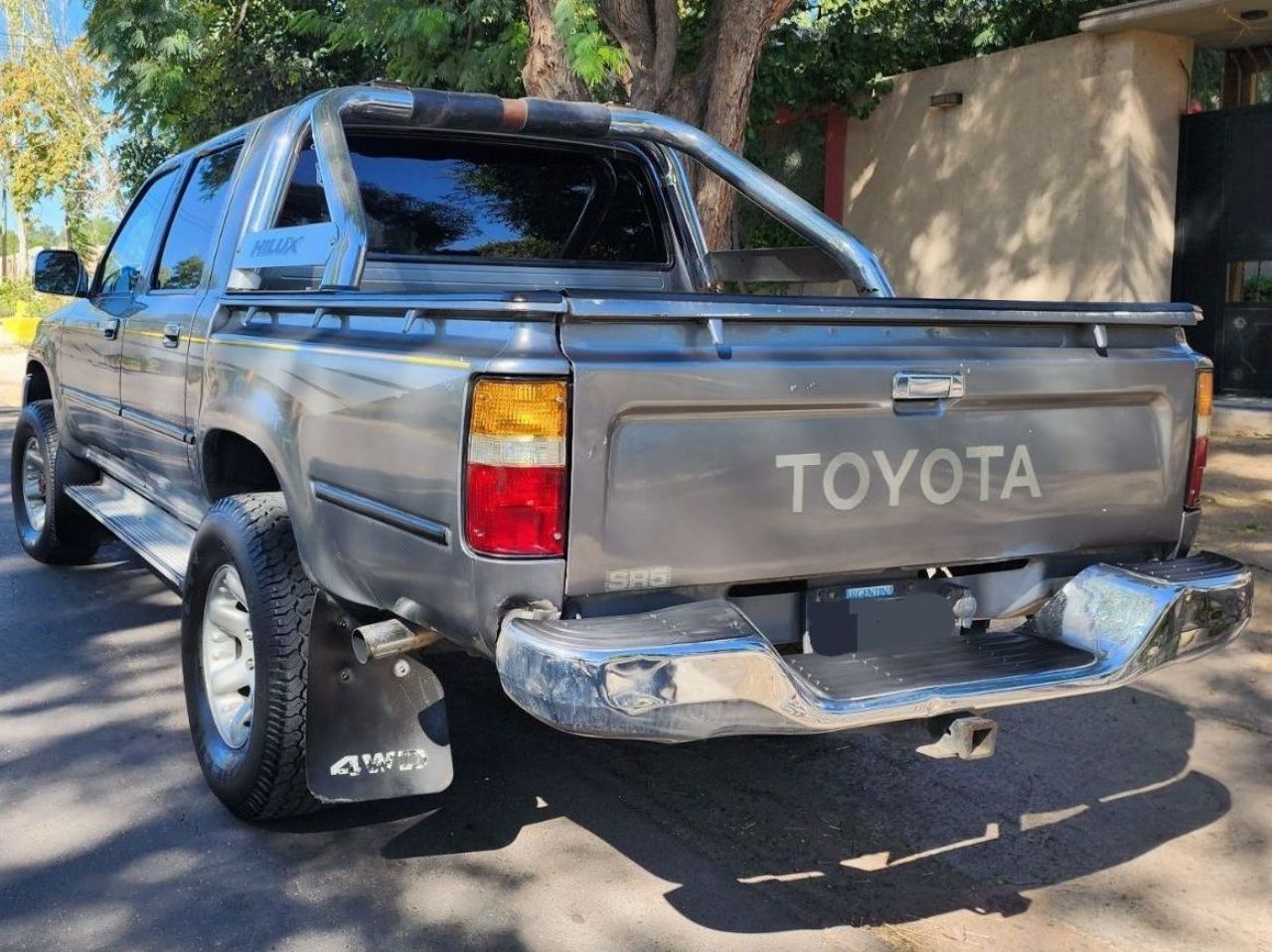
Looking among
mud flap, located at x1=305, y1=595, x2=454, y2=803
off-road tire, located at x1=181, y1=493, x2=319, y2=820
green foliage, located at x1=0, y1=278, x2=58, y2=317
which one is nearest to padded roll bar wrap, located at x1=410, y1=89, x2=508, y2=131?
off-road tire, located at x1=181, y1=493, x2=319, y2=820

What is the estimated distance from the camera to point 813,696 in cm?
282

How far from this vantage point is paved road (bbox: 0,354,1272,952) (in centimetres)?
328

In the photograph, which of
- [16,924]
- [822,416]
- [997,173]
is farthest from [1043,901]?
[997,173]

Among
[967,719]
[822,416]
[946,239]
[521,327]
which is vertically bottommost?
[967,719]

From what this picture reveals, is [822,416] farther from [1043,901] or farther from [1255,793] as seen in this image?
[1255,793]

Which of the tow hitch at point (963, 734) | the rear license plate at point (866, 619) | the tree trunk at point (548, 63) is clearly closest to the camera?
the tow hitch at point (963, 734)

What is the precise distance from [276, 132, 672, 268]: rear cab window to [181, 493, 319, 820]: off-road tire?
124 centimetres

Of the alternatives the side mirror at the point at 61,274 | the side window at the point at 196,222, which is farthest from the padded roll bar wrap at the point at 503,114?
the side mirror at the point at 61,274

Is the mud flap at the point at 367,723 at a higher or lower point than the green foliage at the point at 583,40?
lower

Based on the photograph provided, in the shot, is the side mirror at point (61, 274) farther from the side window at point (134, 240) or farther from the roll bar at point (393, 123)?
the roll bar at point (393, 123)

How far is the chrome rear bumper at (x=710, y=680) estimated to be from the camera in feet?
8.70

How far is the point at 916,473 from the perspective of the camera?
10.5 ft

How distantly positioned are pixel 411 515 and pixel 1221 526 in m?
6.05

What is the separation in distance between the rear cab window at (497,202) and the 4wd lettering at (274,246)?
15cm
